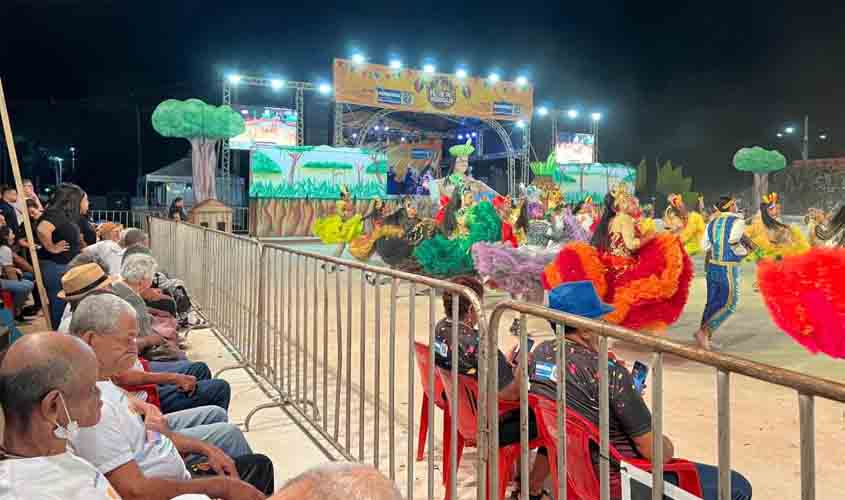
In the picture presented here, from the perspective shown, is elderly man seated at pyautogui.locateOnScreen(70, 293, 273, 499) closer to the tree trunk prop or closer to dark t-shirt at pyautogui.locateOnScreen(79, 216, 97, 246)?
dark t-shirt at pyautogui.locateOnScreen(79, 216, 97, 246)

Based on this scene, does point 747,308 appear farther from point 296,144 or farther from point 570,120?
point 570,120

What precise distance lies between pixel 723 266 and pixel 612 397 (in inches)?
225

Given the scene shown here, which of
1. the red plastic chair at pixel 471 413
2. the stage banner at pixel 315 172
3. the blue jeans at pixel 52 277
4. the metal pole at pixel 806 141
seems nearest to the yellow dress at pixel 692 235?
the blue jeans at pixel 52 277

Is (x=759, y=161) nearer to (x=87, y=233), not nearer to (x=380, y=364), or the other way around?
(x=380, y=364)

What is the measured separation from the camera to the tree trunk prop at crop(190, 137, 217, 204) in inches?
867

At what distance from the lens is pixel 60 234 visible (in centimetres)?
679

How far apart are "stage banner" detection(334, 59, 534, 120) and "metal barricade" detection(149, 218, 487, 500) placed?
51.7 feet

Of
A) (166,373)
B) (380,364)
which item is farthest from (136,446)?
(380,364)

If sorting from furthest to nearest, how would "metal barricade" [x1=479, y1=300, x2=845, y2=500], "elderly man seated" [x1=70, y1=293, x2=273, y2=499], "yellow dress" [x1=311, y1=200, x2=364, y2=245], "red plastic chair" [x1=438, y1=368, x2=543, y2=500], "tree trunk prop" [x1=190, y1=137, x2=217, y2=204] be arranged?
"tree trunk prop" [x1=190, y1=137, x2=217, y2=204]
"yellow dress" [x1=311, y1=200, x2=364, y2=245]
"red plastic chair" [x1=438, y1=368, x2=543, y2=500]
"elderly man seated" [x1=70, y1=293, x2=273, y2=499]
"metal barricade" [x1=479, y1=300, x2=845, y2=500]

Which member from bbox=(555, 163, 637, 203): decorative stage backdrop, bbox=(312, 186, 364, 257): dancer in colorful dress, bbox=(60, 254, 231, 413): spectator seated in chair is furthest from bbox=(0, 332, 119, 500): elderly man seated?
bbox=(555, 163, 637, 203): decorative stage backdrop

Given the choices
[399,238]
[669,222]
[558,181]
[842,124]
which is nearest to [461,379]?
[399,238]

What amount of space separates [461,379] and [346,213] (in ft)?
36.6

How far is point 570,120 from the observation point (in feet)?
115

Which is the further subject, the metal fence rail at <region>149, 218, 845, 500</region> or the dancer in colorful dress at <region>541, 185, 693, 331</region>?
the dancer in colorful dress at <region>541, 185, 693, 331</region>
